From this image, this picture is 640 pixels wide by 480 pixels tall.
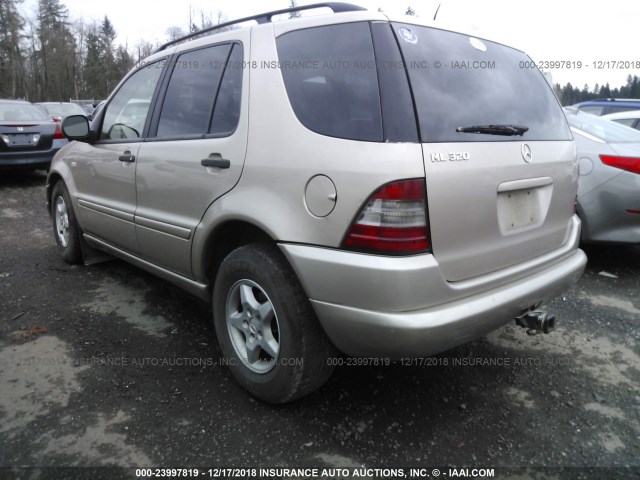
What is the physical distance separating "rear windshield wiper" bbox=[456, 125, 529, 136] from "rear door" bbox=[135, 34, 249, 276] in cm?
105

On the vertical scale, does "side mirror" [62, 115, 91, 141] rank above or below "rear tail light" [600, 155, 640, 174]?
above

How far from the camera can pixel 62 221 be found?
4633 mm

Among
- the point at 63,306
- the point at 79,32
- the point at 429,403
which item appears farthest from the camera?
the point at 79,32

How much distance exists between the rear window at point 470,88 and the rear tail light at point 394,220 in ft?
0.83

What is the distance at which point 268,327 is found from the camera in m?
2.33

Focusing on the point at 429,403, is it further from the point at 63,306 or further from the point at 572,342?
the point at 63,306

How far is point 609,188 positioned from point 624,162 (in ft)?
0.81

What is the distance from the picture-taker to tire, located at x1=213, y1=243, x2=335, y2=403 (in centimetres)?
214

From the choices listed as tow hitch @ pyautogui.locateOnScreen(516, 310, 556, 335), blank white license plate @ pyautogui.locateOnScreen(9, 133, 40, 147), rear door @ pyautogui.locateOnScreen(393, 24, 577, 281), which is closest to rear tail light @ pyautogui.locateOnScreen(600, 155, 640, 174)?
rear door @ pyautogui.locateOnScreen(393, 24, 577, 281)

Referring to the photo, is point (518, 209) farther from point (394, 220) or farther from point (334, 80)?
point (334, 80)

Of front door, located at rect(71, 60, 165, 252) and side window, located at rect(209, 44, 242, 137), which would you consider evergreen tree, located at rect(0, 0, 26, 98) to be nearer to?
front door, located at rect(71, 60, 165, 252)

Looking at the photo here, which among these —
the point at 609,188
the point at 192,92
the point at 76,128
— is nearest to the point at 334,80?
the point at 192,92

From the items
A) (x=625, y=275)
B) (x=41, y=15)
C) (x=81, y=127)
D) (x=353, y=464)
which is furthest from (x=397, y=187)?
(x=41, y=15)

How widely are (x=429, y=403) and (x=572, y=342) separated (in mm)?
1311
